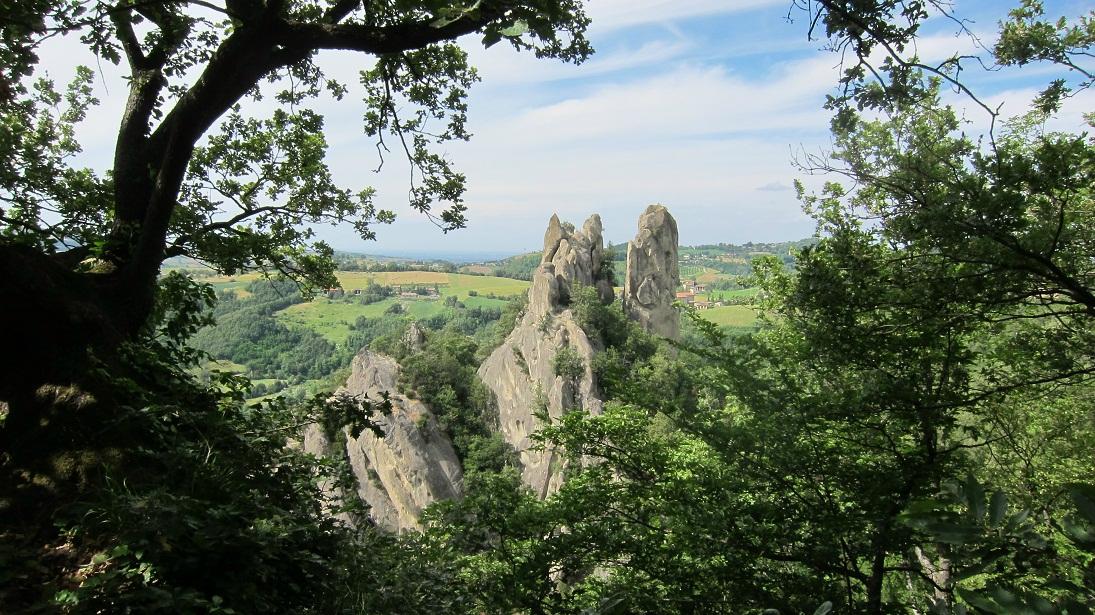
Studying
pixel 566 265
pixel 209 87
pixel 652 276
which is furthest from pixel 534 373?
pixel 209 87

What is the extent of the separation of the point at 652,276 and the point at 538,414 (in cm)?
4538

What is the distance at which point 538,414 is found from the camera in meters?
7.42

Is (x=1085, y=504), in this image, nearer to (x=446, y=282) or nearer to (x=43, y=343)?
(x=43, y=343)

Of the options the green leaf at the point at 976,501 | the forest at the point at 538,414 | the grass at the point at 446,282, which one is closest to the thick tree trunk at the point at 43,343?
the forest at the point at 538,414

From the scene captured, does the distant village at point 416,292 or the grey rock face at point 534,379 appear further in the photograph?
the distant village at point 416,292

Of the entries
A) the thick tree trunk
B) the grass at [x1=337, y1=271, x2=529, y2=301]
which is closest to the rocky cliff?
the thick tree trunk

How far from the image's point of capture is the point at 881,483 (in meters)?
4.96

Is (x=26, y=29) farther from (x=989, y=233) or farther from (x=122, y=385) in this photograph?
(x=989, y=233)

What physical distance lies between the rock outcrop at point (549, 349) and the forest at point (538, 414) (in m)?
31.2

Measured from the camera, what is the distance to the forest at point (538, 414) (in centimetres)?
245

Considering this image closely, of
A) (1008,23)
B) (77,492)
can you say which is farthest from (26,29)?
(1008,23)

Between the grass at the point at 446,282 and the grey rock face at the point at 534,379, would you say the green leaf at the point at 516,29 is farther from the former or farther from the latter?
the grass at the point at 446,282

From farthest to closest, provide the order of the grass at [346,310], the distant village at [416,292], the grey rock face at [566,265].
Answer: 1. the distant village at [416,292]
2. the grass at [346,310]
3. the grey rock face at [566,265]

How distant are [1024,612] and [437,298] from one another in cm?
10764
